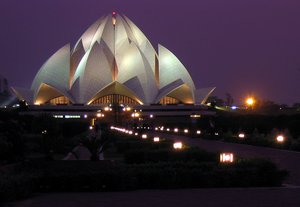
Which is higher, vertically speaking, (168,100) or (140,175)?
(168,100)

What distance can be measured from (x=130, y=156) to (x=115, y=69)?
1782 inches

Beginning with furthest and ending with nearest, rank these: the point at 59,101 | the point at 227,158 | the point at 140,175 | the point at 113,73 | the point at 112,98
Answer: the point at 59,101 < the point at 112,98 < the point at 113,73 < the point at 227,158 < the point at 140,175

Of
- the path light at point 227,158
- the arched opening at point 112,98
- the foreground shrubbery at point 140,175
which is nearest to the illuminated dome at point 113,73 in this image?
the arched opening at point 112,98

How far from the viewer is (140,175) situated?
8141 mm

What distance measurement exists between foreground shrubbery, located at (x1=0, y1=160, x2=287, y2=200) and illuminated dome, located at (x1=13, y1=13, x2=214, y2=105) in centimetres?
4484

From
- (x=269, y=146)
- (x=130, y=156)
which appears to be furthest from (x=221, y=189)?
(x=269, y=146)

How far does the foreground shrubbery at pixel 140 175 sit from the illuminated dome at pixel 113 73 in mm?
44840

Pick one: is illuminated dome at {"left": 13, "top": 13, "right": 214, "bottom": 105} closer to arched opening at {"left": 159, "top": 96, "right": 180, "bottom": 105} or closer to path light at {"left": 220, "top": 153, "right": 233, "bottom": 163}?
arched opening at {"left": 159, "top": 96, "right": 180, "bottom": 105}


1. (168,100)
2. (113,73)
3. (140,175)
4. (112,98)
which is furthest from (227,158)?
(168,100)

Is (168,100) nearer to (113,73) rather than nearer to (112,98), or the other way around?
(112,98)

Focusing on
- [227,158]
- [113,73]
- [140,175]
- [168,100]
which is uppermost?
[113,73]

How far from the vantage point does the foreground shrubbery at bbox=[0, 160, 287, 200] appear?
776 centimetres

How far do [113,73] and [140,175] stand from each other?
48337 mm

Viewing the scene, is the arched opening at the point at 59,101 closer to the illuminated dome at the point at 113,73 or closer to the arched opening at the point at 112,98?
the illuminated dome at the point at 113,73
